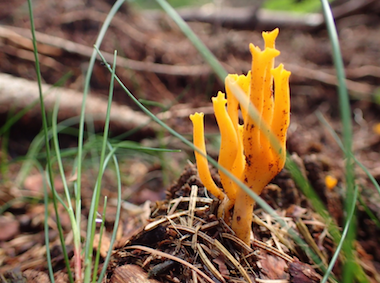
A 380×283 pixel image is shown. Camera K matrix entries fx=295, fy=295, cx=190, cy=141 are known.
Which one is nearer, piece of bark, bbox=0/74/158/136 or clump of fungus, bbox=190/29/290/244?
clump of fungus, bbox=190/29/290/244

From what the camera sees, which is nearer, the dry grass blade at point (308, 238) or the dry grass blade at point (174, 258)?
the dry grass blade at point (174, 258)

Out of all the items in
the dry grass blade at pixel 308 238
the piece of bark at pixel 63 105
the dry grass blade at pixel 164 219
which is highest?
the piece of bark at pixel 63 105

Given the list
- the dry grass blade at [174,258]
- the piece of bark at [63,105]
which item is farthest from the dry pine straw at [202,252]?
the piece of bark at [63,105]

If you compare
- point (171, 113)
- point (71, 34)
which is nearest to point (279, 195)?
point (171, 113)

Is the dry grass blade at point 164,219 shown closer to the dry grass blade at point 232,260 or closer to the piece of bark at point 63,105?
the dry grass blade at point 232,260

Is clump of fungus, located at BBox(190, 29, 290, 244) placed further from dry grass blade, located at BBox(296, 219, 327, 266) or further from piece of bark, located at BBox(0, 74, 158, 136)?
piece of bark, located at BBox(0, 74, 158, 136)

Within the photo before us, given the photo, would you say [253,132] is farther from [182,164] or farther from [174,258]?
[182,164]

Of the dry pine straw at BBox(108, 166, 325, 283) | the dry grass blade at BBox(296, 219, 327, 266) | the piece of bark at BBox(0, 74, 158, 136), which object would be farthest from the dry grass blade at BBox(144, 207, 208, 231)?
the piece of bark at BBox(0, 74, 158, 136)
